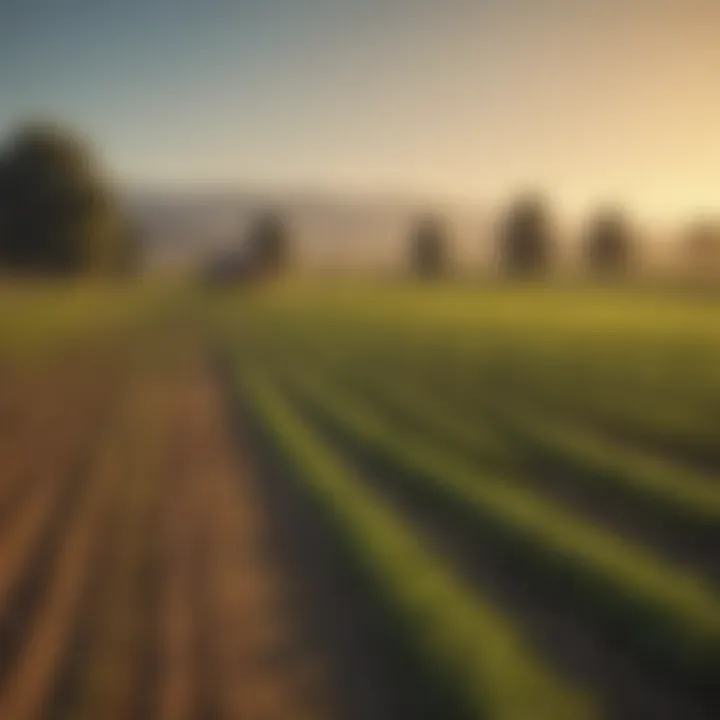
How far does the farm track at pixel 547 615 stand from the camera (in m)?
2.55

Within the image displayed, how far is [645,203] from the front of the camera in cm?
375

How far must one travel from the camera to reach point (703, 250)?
374 cm

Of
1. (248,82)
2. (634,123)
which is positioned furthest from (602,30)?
(248,82)

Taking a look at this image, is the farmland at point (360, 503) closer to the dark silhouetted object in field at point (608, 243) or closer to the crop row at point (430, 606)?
the crop row at point (430, 606)

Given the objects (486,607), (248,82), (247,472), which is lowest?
(486,607)

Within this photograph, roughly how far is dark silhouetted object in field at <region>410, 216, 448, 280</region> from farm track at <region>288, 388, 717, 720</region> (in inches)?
36.8

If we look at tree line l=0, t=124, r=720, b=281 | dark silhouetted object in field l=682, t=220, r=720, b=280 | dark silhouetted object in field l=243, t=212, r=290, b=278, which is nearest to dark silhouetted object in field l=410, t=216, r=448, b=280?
tree line l=0, t=124, r=720, b=281

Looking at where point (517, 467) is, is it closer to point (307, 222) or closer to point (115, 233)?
point (307, 222)

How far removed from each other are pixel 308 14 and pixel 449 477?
7.54 feet

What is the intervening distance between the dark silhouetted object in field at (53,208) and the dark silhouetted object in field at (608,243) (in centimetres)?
220

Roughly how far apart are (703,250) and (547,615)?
1.85 metres

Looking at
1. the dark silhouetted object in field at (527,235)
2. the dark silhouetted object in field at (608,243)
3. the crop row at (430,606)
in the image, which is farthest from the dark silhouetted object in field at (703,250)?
the crop row at (430,606)

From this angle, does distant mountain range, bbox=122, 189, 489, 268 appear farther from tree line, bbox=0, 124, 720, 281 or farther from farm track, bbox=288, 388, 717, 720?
farm track, bbox=288, 388, 717, 720

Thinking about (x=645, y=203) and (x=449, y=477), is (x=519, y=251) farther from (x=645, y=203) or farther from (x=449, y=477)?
(x=449, y=477)
